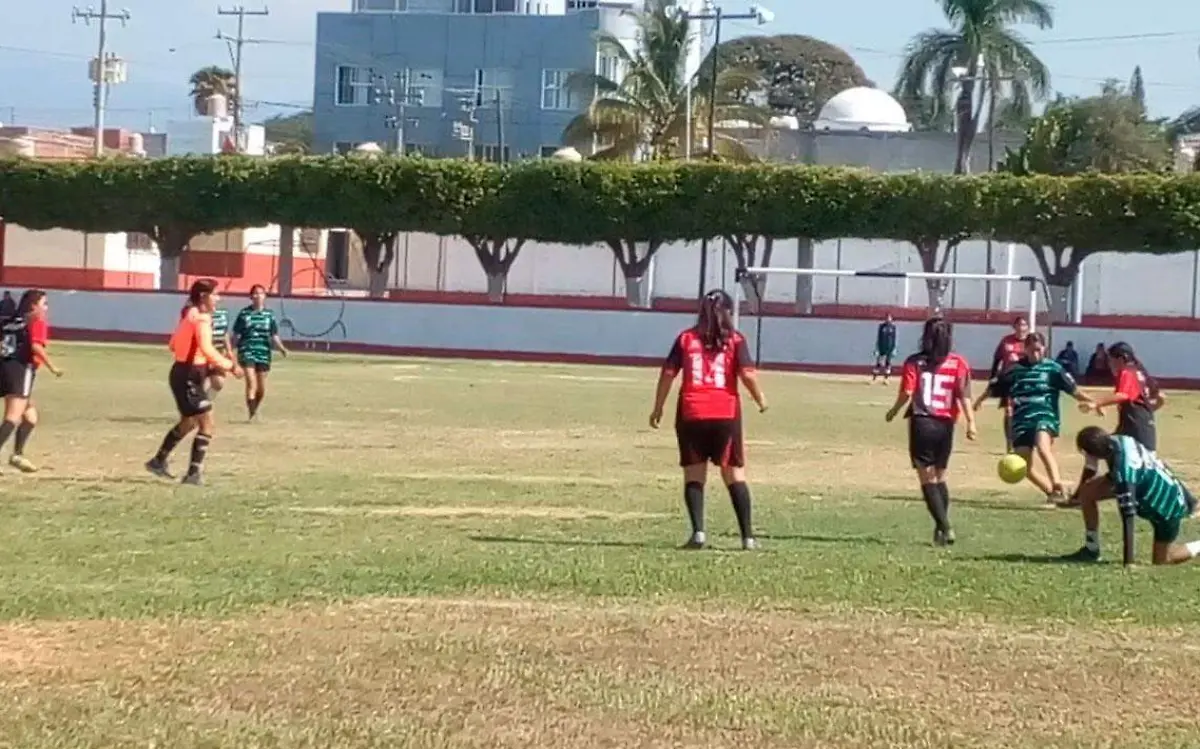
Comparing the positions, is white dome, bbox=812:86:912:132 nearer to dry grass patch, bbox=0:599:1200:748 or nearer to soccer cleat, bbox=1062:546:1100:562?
soccer cleat, bbox=1062:546:1100:562

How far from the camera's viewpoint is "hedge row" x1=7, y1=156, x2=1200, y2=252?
55000 mm

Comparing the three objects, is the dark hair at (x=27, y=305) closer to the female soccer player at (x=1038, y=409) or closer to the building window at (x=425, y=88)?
the female soccer player at (x=1038, y=409)

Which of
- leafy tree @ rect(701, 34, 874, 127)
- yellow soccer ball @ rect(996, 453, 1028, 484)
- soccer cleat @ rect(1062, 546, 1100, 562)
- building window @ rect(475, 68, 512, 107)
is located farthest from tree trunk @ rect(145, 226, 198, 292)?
leafy tree @ rect(701, 34, 874, 127)

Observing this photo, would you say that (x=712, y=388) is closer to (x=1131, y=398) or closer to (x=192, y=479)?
(x=1131, y=398)

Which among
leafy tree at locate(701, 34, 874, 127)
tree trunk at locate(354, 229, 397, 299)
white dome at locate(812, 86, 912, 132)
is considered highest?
leafy tree at locate(701, 34, 874, 127)

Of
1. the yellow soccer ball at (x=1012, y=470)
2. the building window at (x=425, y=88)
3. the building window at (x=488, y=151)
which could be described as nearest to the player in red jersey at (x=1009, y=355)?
the yellow soccer ball at (x=1012, y=470)

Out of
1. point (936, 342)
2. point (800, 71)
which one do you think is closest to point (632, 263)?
point (936, 342)

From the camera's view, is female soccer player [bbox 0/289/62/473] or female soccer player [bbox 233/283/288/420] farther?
female soccer player [bbox 233/283/288/420]

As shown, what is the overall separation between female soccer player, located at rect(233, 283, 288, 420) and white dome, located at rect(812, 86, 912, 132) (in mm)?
56295

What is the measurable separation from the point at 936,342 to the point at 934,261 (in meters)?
43.3

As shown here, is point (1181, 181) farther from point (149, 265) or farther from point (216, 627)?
point (216, 627)

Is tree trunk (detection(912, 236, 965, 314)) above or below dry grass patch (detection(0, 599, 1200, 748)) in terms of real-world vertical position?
above

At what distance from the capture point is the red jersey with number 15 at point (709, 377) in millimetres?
13594

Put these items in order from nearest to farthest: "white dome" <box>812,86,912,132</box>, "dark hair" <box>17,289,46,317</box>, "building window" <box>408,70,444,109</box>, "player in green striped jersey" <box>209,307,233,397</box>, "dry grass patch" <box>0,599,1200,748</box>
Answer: "dry grass patch" <box>0,599,1200,748</box> < "dark hair" <box>17,289,46,317</box> < "player in green striped jersey" <box>209,307,233,397</box> < "white dome" <box>812,86,912,132</box> < "building window" <box>408,70,444,109</box>
